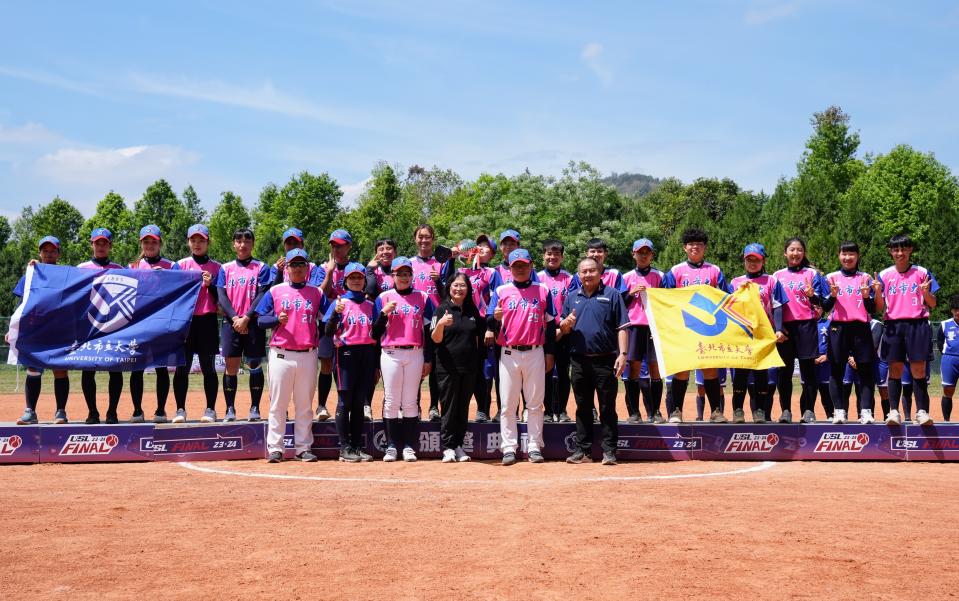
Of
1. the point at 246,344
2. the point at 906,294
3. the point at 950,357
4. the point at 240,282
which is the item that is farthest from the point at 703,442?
the point at 240,282

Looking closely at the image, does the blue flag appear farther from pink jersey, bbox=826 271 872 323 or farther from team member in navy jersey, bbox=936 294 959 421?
team member in navy jersey, bbox=936 294 959 421

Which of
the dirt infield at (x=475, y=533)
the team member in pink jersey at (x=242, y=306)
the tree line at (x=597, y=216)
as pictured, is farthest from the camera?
the tree line at (x=597, y=216)

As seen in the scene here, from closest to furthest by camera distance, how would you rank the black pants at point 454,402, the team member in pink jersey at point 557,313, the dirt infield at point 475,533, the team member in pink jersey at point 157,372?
1. the dirt infield at point 475,533
2. the black pants at point 454,402
3. the team member in pink jersey at point 557,313
4. the team member in pink jersey at point 157,372

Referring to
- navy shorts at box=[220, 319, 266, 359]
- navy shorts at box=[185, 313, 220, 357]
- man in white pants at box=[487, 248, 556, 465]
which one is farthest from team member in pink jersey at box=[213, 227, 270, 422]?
man in white pants at box=[487, 248, 556, 465]

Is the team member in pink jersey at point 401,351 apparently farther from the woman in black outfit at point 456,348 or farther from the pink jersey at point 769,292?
the pink jersey at point 769,292

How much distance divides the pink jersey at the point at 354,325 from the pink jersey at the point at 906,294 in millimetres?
6453

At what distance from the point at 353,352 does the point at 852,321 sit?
6.26 metres

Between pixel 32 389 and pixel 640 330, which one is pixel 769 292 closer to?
pixel 640 330

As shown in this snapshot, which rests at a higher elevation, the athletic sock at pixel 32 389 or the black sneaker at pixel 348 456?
the athletic sock at pixel 32 389

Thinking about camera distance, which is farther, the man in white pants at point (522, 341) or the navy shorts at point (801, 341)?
the navy shorts at point (801, 341)

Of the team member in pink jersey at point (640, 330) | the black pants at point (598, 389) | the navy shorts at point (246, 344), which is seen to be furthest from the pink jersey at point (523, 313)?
the navy shorts at point (246, 344)

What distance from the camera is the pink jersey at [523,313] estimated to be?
956 cm

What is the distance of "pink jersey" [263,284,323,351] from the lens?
9539 mm

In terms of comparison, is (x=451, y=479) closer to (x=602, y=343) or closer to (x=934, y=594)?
(x=602, y=343)
